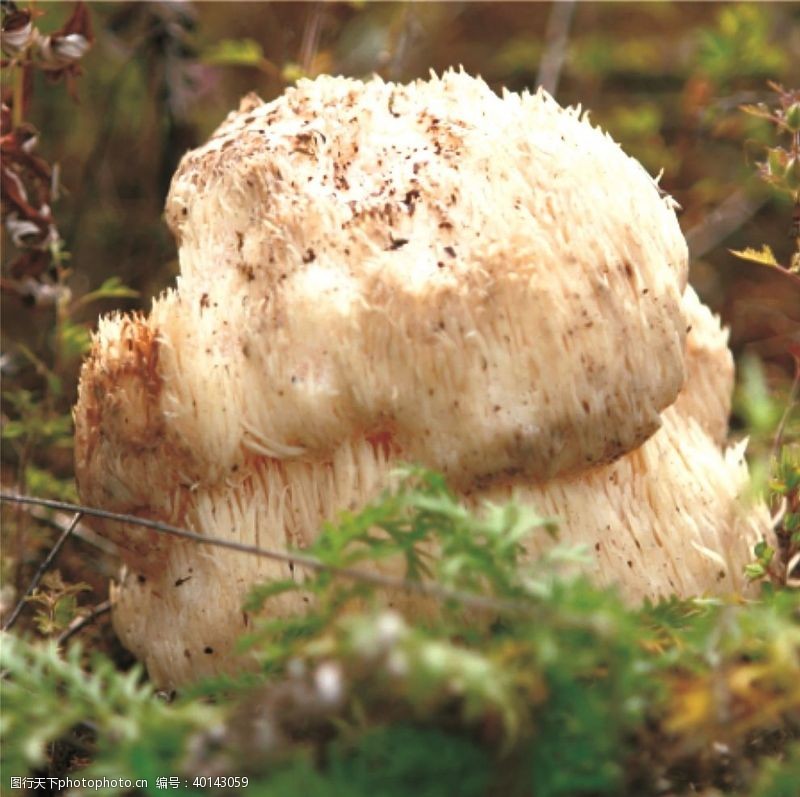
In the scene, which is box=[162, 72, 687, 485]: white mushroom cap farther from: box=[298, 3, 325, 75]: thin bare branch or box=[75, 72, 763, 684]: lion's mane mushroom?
box=[298, 3, 325, 75]: thin bare branch

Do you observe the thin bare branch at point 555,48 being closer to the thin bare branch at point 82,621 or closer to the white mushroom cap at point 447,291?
the white mushroom cap at point 447,291

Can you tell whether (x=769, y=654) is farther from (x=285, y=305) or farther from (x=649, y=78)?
(x=649, y=78)

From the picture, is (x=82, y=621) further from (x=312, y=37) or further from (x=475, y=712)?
(x=312, y=37)

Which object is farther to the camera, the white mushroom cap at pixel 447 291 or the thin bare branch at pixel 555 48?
Result: the thin bare branch at pixel 555 48

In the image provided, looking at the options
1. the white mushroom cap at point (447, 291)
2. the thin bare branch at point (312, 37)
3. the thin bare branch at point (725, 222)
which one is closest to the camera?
the white mushroom cap at point (447, 291)

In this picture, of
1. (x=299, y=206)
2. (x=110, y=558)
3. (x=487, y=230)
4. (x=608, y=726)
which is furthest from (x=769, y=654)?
(x=110, y=558)

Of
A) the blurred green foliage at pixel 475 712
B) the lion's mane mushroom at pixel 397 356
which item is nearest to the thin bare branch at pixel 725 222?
the lion's mane mushroom at pixel 397 356

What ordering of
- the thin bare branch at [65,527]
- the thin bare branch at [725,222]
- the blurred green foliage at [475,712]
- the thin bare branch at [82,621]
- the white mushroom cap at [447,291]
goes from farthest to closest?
the thin bare branch at [725,222]
the thin bare branch at [65,527]
the thin bare branch at [82,621]
the white mushroom cap at [447,291]
the blurred green foliage at [475,712]

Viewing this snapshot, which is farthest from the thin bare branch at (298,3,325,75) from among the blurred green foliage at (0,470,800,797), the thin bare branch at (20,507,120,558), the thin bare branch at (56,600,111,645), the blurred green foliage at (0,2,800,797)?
the blurred green foliage at (0,470,800,797)
